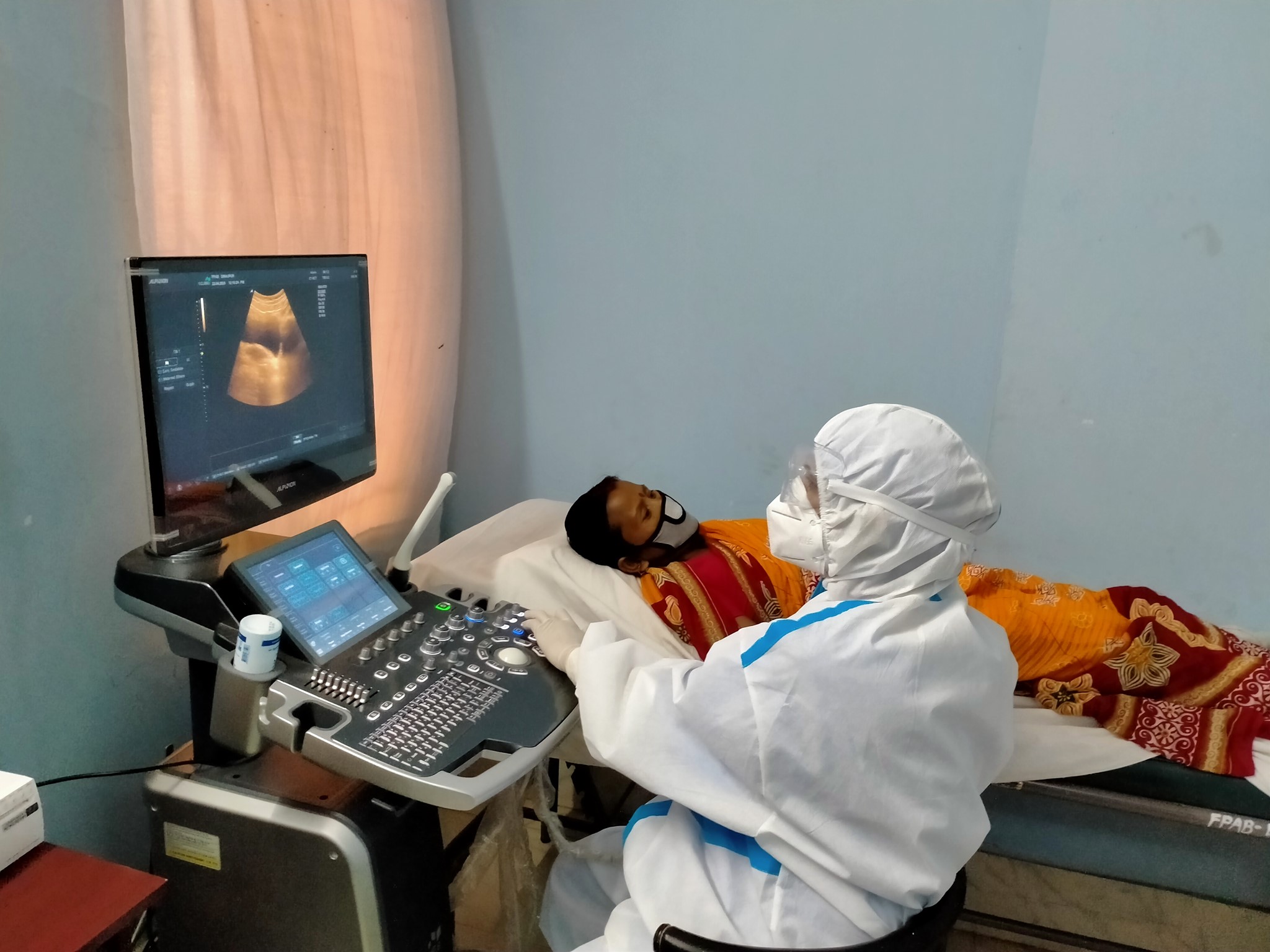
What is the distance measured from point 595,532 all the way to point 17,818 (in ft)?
3.82

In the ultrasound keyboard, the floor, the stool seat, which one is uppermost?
the ultrasound keyboard

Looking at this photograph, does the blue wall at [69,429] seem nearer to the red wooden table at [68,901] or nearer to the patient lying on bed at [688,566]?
the red wooden table at [68,901]

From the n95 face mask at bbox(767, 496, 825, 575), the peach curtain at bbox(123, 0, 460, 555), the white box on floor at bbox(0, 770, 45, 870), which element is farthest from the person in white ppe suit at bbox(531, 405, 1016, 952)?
the peach curtain at bbox(123, 0, 460, 555)

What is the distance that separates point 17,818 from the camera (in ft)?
3.15

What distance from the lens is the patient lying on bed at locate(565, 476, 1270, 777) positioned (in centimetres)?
158

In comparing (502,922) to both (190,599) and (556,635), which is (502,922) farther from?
(190,599)

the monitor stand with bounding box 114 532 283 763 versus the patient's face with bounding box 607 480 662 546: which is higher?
the monitor stand with bounding box 114 532 283 763

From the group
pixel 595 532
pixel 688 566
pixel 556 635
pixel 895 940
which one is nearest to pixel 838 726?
pixel 895 940

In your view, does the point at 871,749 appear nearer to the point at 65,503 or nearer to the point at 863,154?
the point at 65,503

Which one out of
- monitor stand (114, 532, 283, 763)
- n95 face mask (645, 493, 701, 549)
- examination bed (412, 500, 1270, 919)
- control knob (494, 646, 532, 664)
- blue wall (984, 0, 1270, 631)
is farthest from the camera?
n95 face mask (645, 493, 701, 549)

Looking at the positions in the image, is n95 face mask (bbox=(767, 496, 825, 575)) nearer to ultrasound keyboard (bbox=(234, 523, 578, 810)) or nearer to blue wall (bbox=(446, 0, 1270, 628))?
ultrasound keyboard (bbox=(234, 523, 578, 810))

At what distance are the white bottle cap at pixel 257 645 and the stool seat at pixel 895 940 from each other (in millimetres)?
574

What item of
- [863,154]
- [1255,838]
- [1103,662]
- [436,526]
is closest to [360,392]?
[436,526]

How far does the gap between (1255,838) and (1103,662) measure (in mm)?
366
